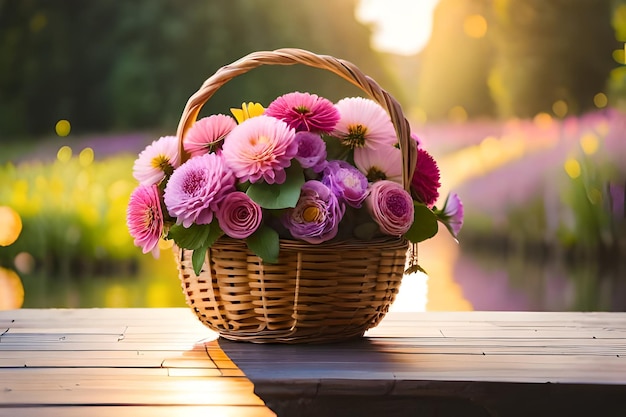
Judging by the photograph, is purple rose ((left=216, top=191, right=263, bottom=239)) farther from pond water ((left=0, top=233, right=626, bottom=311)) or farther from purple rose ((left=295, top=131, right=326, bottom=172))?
pond water ((left=0, top=233, right=626, bottom=311))

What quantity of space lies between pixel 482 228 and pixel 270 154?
59.5 inches

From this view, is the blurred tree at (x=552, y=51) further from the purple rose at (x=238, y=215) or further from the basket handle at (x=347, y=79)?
the purple rose at (x=238, y=215)

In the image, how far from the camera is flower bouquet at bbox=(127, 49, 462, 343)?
93 cm

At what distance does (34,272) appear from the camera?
7.20 ft

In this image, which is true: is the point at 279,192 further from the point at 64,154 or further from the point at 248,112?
the point at 64,154

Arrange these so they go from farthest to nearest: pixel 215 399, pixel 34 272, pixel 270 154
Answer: pixel 34 272
pixel 270 154
pixel 215 399

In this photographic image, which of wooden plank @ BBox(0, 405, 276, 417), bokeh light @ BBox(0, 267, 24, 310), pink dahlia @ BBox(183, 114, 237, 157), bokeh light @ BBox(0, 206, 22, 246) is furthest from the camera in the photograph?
bokeh light @ BBox(0, 206, 22, 246)

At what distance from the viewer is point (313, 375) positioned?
2.76ft

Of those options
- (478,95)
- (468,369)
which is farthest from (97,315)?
(478,95)

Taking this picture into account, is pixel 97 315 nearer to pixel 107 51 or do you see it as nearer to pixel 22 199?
pixel 22 199

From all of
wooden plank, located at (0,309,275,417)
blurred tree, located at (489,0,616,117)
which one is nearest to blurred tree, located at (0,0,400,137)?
blurred tree, located at (489,0,616,117)

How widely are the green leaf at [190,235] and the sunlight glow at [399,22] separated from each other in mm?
1510

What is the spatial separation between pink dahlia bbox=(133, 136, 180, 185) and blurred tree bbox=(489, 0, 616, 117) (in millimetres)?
1592

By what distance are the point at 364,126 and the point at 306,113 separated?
3.1 inches
